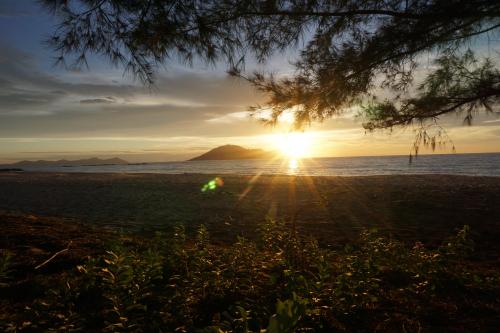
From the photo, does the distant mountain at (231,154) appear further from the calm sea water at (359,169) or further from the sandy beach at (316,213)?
the sandy beach at (316,213)

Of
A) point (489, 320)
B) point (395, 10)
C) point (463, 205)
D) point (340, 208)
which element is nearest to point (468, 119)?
point (395, 10)

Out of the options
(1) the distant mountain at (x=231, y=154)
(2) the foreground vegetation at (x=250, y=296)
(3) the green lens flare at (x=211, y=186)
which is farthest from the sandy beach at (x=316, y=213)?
(1) the distant mountain at (x=231, y=154)

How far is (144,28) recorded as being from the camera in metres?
3.89

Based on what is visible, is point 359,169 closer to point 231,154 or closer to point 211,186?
point 211,186

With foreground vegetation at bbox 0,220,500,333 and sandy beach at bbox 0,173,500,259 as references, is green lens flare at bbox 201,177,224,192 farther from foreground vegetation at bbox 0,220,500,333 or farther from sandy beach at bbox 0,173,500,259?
foreground vegetation at bbox 0,220,500,333

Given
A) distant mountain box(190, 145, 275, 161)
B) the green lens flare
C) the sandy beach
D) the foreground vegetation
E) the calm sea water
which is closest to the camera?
the foreground vegetation

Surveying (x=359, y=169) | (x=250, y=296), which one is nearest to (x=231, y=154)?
(x=359, y=169)

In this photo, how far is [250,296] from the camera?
284cm

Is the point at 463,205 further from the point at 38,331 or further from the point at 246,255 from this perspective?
the point at 38,331

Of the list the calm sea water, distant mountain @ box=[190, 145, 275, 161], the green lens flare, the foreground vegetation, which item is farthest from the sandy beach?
distant mountain @ box=[190, 145, 275, 161]

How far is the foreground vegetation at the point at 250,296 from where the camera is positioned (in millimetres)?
2277

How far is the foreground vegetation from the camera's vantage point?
2.28 metres

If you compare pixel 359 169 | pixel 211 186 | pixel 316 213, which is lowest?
pixel 359 169

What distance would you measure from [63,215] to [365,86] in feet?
26.4
